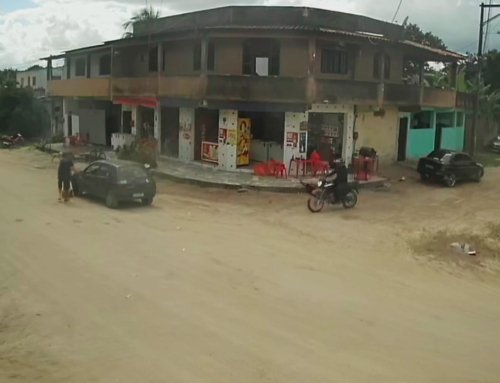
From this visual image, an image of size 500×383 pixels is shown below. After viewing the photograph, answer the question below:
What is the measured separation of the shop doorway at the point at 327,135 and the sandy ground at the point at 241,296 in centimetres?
849

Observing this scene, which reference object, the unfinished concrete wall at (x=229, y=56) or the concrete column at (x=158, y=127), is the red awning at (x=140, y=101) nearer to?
the concrete column at (x=158, y=127)

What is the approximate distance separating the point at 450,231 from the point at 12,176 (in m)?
18.9

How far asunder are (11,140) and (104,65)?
453 inches

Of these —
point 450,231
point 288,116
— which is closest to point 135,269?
point 450,231

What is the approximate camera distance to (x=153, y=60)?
32.8 m

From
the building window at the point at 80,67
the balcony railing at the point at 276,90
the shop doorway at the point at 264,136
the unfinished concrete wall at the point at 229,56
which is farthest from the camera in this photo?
the building window at the point at 80,67

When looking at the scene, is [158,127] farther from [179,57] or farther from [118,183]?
[118,183]

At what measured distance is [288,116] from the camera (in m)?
26.0

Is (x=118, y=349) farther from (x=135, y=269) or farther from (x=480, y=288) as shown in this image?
(x=480, y=288)

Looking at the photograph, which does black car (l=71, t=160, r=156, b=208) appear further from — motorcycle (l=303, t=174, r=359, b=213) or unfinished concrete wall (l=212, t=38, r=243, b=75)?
unfinished concrete wall (l=212, t=38, r=243, b=75)

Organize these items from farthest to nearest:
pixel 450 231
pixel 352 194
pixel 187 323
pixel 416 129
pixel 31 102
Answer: pixel 31 102, pixel 416 129, pixel 352 194, pixel 450 231, pixel 187 323

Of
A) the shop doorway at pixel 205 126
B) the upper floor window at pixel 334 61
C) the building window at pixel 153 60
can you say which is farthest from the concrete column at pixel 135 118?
the upper floor window at pixel 334 61

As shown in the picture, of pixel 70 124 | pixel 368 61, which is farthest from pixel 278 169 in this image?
pixel 70 124

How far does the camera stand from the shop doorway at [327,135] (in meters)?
27.9
